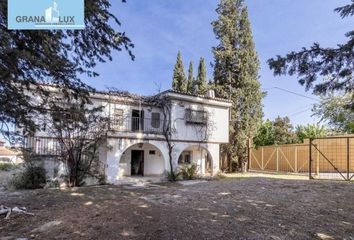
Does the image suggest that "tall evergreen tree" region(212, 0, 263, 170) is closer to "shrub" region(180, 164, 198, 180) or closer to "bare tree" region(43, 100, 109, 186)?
"shrub" region(180, 164, 198, 180)

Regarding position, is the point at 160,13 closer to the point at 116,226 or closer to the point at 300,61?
the point at 300,61

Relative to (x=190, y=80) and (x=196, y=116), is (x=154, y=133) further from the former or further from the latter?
(x=190, y=80)

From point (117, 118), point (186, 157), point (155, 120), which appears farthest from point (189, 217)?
point (186, 157)

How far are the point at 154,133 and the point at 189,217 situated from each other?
39.9ft

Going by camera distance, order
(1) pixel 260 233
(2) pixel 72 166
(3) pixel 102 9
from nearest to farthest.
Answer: (1) pixel 260 233 < (3) pixel 102 9 < (2) pixel 72 166

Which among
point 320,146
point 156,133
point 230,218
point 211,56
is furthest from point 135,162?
point 230,218

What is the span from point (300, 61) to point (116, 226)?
6.53 meters

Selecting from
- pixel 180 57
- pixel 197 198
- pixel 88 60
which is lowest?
pixel 197 198

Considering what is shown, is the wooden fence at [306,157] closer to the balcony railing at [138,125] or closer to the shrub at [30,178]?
the balcony railing at [138,125]

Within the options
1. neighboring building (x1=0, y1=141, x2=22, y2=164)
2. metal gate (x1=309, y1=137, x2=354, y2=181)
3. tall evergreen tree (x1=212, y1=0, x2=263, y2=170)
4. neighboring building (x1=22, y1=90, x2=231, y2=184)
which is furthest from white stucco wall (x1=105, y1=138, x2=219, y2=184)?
metal gate (x1=309, y1=137, x2=354, y2=181)

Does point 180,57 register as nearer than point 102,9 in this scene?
No

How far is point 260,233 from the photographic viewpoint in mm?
6477

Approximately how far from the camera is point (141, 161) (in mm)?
22594

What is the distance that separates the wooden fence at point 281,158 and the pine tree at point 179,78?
409 inches
